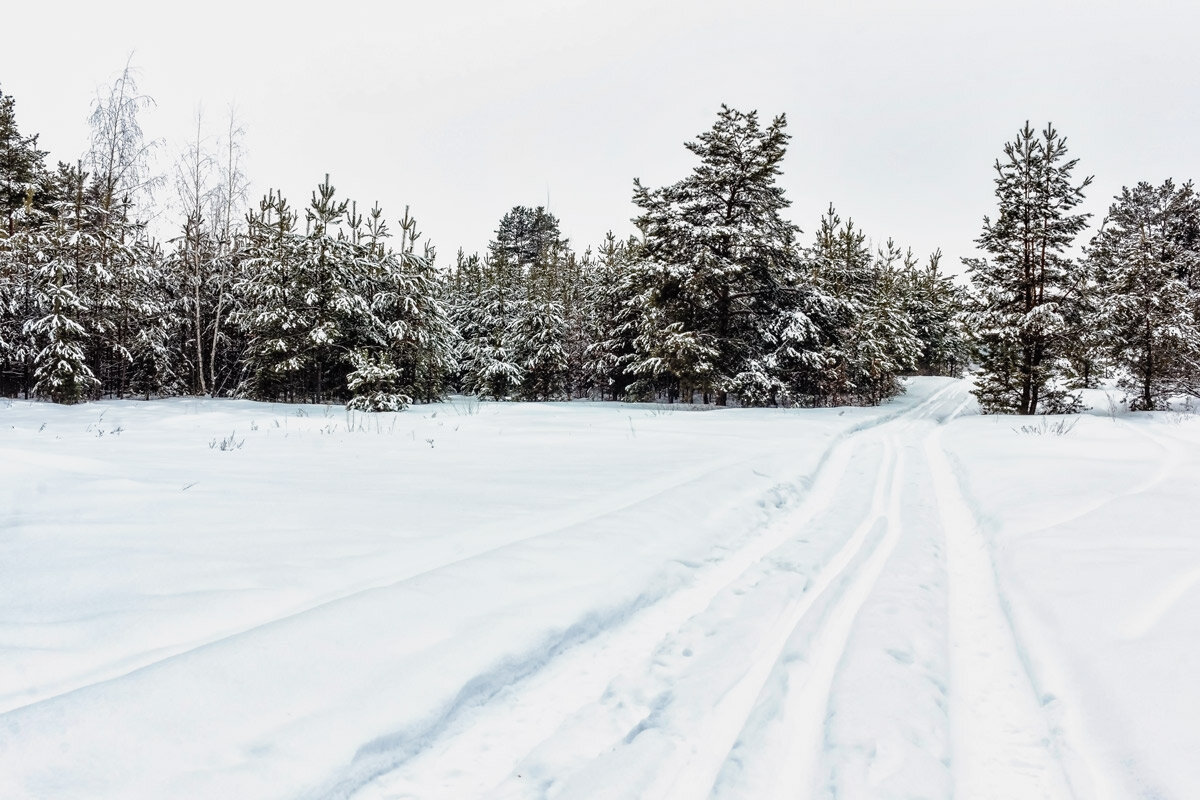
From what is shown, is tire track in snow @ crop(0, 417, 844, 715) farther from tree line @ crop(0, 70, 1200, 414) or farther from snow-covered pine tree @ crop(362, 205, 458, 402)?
snow-covered pine tree @ crop(362, 205, 458, 402)

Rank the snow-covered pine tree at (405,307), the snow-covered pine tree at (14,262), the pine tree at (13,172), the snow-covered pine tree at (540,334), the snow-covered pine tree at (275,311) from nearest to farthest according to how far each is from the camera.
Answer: the snow-covered pine tree at (14,262)
the snow-covered pine tree at (275,311)
the snow-covered pine tree at (405,307)
the pine tree at (13,172)
the snow-covered pine tree at (540,334)

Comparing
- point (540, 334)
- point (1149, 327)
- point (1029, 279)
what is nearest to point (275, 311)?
point (540, 334)

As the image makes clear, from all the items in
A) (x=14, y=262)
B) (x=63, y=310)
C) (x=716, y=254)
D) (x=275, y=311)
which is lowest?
(x=63, y=310)

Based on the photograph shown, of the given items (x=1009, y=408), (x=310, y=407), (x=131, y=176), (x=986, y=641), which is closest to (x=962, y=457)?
(x=986, y=641)

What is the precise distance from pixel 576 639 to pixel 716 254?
1739 cm

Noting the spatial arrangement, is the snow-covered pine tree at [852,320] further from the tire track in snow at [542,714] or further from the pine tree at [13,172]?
the pine tree at [13,172]

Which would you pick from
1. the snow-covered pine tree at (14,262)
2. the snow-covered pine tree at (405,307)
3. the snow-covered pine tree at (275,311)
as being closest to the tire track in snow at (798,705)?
the snow-covered pine tree at (405,307)

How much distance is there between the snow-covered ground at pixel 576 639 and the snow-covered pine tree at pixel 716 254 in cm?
1288

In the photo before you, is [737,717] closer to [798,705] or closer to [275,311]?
[798,705]

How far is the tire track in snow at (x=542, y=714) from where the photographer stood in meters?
1.89

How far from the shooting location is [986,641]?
2.93 m

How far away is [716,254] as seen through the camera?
730 inches

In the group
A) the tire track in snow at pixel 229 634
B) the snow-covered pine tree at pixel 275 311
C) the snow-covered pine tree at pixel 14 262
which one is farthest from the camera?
the snow-covered pine tree at pixel 275 311

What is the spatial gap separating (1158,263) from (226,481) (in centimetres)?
2688
